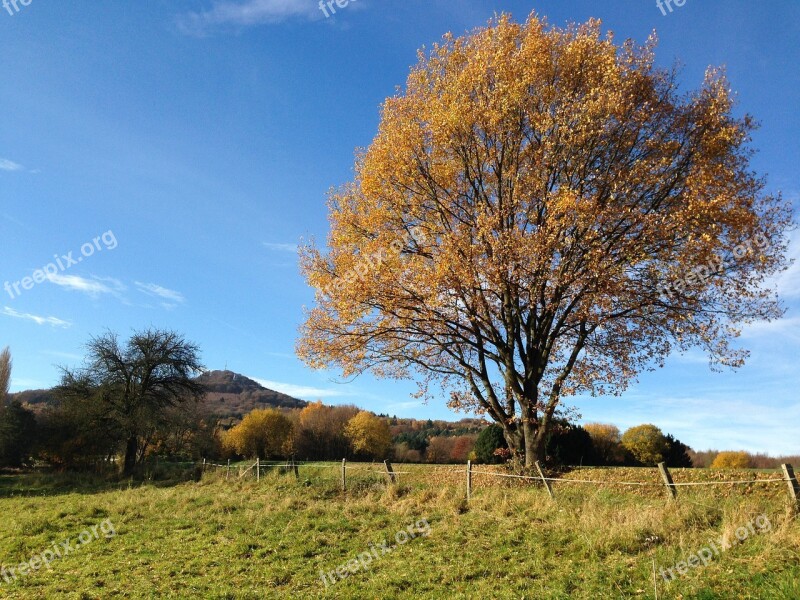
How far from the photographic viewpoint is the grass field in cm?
814

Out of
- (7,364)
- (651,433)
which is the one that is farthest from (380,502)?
(651,433)

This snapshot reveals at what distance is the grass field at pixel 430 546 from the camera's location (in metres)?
8.14

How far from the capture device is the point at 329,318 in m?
18.1

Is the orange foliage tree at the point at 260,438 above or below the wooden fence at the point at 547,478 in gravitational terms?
above

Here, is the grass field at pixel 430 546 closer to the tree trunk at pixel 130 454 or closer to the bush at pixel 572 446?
the bush at pixel 572 446

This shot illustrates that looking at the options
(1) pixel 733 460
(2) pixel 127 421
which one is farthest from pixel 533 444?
(1) pixel 733 460

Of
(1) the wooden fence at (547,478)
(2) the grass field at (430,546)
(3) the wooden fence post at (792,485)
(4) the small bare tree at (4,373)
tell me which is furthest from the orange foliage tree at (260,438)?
(3) the wooden fence post at (792,485)

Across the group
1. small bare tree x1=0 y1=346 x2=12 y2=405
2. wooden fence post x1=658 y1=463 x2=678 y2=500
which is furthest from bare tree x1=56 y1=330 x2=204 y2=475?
wooden fence post x1=658 y1=463 x2=678 y2=500

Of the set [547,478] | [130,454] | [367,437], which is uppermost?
[367,437]

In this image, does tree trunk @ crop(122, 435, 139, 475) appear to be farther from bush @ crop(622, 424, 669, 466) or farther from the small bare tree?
bush @ crop(622, 424, 669, 466)

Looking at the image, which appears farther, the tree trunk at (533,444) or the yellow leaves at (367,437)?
the yellow leaves at (367,437)

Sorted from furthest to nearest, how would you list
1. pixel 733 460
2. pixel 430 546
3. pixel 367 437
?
pixel 367 437 < pixel 733 460 < pixel 430 546

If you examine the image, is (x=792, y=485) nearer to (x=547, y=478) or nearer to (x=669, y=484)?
(x=669, y=484)

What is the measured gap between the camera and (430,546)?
35.9ft
